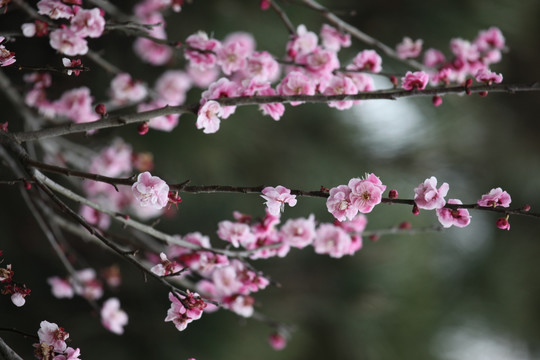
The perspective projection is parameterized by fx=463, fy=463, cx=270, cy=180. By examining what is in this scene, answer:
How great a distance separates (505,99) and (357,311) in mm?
979

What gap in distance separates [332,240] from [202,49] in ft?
1.19

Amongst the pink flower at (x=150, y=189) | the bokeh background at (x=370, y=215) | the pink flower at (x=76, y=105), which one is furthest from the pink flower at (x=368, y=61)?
the bokeh background at (x=370, y=215)

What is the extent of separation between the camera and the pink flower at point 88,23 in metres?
0.58

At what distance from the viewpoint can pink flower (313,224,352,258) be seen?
744mm

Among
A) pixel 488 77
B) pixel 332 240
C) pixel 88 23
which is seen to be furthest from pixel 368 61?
pixel 88 23

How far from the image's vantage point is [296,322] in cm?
154

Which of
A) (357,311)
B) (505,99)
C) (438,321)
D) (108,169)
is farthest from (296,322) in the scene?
(505,99)

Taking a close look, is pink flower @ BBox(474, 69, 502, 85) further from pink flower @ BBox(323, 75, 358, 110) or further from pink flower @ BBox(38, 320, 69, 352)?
pink flower @ BBox(38, 320, 69, 352)

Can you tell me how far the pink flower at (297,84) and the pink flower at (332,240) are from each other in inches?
9.5

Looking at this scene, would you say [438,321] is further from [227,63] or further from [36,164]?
[36,164]

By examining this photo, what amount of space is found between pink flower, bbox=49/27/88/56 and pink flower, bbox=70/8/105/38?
13 millimetres

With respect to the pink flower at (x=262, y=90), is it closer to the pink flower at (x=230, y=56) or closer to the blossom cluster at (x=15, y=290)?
the pink flower at (x=230, y=56)

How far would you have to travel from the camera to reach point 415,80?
1.85 ft

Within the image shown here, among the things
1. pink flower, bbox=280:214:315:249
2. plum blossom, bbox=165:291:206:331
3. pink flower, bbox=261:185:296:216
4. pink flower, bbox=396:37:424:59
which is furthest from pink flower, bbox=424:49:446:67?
plum blossom, bbox=165:291:206:331
